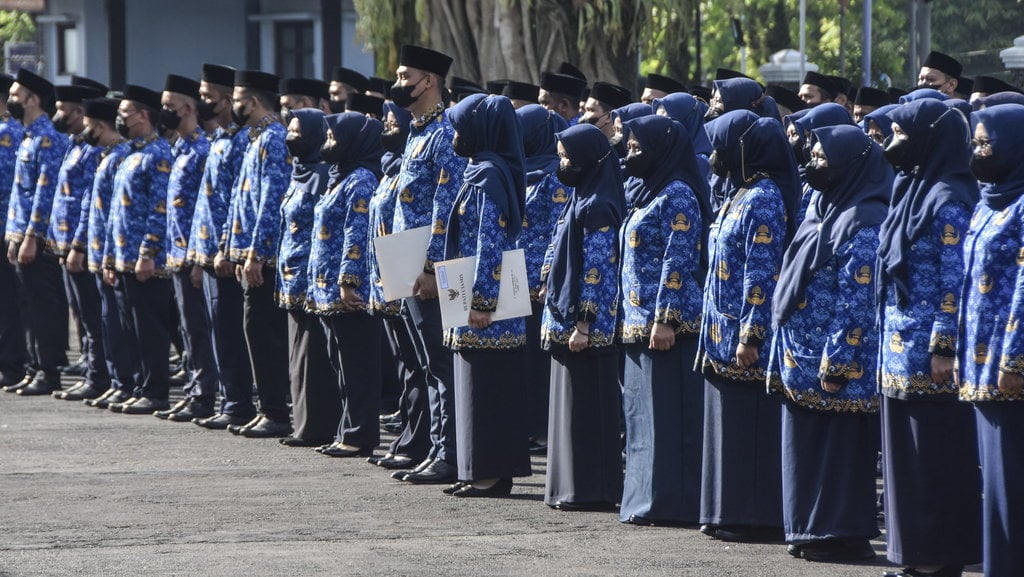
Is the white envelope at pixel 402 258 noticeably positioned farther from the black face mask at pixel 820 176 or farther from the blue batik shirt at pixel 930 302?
the blue batik shirt at pixel 930 302

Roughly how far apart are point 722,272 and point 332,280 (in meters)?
3.54

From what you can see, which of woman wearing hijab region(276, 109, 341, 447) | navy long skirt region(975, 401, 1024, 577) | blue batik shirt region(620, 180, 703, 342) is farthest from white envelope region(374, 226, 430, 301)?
navy long skirt region(975, 401, 1024, 577)

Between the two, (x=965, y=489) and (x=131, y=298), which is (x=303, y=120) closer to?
(x=131, y=298)

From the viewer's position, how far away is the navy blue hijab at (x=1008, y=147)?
6797 mm

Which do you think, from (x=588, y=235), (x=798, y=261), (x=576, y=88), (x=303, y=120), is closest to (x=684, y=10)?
(x=576, y=88)

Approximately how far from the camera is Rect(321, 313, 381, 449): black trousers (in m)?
11.0

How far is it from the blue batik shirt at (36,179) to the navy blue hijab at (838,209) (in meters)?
8.10

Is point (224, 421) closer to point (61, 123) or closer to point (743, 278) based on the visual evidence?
point (61, 123)

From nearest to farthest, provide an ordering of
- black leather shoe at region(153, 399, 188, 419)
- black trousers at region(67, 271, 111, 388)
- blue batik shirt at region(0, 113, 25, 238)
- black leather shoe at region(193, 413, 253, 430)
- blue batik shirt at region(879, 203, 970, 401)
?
1. blue batik shirt at region(879, 203, 970, 401)
2. black leather shoe at region(193, 413, 253, 430)
3. black leather shoe at region(153, 399, 188, 419)
4. black trousers at region(67, 271, 111, 388)
5. blue batik shirt at region(0, 113, 25, 238)

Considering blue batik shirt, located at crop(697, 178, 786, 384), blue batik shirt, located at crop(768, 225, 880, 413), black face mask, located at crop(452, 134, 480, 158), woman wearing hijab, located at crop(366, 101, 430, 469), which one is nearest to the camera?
blue batik shirt, located at crop(768, 225, 880, 413)

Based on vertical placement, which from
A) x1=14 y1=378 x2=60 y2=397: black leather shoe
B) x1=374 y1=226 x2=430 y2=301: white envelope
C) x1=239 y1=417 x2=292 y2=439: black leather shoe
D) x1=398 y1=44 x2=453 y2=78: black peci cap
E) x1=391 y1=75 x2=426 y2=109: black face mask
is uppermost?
x1=398 y1=44 x2=453 y2=78: black peci cap

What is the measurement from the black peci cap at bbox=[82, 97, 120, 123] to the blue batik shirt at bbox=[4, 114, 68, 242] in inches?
31.7

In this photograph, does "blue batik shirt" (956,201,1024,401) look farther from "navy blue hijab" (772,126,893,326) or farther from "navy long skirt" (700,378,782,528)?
"navy long skirt" (700,378,782,528)

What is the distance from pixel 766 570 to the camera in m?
7.62
